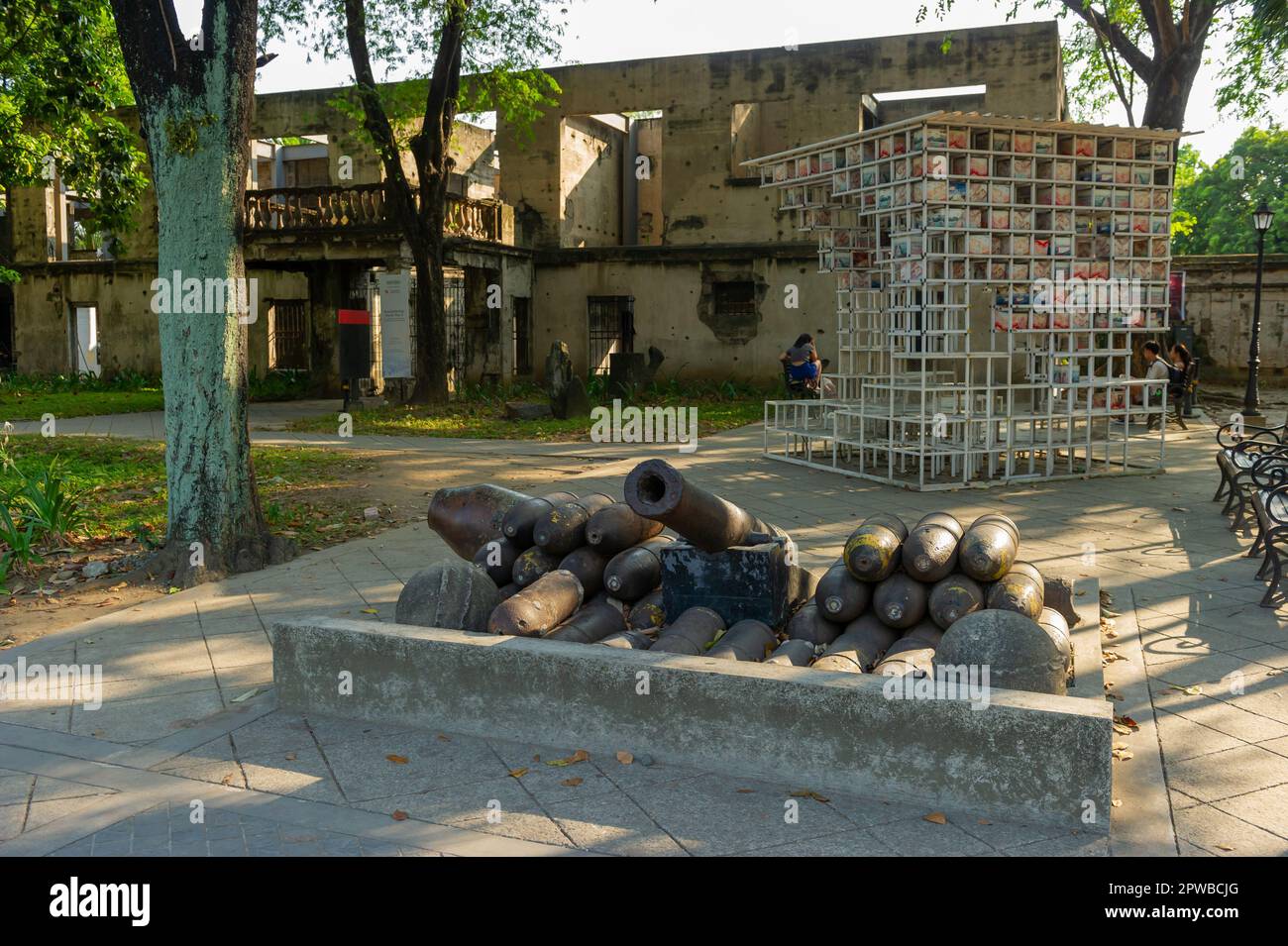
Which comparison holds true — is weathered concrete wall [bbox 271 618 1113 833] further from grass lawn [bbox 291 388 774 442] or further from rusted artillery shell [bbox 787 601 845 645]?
grass lawn [bbox 291 388 774 442]

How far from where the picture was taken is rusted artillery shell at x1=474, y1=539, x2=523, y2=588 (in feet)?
19.5

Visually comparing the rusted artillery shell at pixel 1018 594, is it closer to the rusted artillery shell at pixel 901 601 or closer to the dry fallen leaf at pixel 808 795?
the rusted artillery shell at pixel 901 601

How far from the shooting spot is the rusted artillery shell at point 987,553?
500cm

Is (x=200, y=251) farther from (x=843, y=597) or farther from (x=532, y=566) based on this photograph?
(x=843, y=597)

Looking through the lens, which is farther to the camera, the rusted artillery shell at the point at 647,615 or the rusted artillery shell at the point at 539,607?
the rusted artillery shell at the point at 647,615

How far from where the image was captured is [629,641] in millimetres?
4945

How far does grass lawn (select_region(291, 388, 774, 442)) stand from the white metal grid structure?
501 centimetres

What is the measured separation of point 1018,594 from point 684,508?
1.54 meters

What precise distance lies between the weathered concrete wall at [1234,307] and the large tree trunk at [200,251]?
21.1 metres

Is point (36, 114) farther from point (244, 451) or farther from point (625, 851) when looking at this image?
point (625, 851)

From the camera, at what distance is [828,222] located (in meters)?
13.0

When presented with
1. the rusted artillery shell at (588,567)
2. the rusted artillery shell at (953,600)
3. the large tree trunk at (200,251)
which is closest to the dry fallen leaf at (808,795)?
the rusted artillery shell at (953,600)

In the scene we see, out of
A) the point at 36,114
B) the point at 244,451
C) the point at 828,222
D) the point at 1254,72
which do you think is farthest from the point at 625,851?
the point at 1254,72

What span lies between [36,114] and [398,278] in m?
6.61
